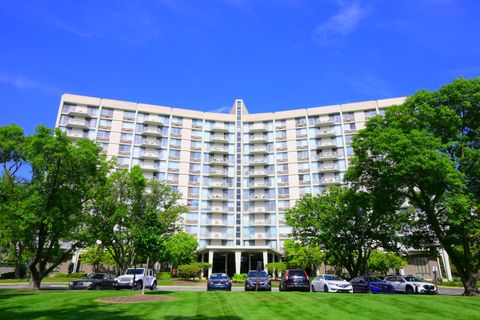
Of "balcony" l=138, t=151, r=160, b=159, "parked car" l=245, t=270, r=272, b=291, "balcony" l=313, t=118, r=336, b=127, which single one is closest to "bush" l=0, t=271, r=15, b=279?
"balcony" l=138, t=151, r=160, b=159

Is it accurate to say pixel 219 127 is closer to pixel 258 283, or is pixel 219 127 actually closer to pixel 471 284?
pixel 258 283

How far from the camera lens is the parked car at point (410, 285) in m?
24.0

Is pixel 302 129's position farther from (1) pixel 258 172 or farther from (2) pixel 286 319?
(2) pixel 286 319

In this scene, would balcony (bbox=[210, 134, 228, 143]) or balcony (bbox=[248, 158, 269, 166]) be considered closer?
balcony (bbox=[248, 158, 269, 166])

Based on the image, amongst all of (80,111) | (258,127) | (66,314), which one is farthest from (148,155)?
(66,314)

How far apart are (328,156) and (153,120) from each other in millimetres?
39826

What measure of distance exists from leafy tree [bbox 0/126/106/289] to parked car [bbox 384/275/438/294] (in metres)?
25.9

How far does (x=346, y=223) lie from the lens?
3438 cm

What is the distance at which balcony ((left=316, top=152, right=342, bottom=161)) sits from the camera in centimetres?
7275

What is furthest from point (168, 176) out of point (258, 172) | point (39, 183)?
point (39, 183)

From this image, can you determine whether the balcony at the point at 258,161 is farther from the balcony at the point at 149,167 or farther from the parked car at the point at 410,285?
the parked car at the point at 410,285

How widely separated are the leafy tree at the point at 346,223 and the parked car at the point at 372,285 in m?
3.80

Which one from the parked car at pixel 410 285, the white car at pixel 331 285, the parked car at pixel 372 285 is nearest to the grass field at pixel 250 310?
the white car at pixel 331 285

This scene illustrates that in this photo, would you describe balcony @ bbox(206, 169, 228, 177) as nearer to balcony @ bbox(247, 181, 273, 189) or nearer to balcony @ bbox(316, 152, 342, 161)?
balcony @ bbox(247, 181, 273, 189)
